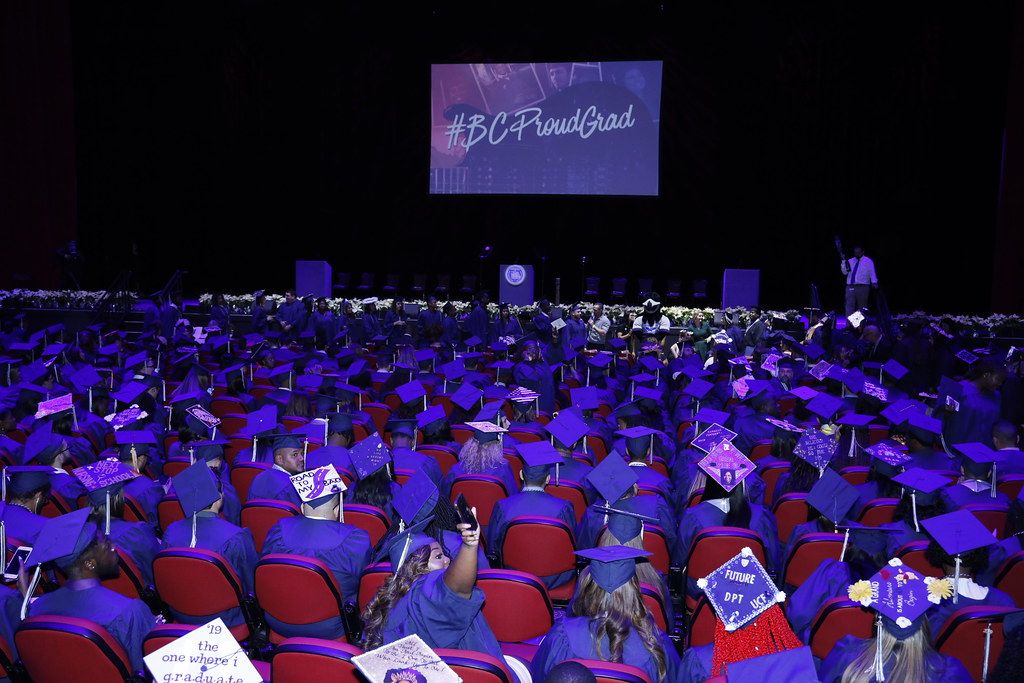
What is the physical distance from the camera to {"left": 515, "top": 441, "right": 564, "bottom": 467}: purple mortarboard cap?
5.12m

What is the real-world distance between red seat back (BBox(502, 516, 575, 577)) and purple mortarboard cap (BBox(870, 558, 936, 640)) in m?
2.13

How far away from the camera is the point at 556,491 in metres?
5.64

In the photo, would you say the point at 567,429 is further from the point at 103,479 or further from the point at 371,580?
the point at 103,479

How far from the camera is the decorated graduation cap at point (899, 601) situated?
8.43 feet

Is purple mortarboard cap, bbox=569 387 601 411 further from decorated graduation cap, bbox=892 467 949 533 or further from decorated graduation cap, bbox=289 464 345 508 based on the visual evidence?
decorated graduation cap, bbox=289 464 345 508

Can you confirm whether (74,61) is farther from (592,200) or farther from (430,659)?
(430,659)

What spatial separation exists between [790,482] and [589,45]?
18.2 metres

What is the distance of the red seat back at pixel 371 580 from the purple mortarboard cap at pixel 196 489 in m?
1.11

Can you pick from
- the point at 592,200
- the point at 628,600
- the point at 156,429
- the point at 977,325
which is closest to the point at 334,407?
the point at 156,429

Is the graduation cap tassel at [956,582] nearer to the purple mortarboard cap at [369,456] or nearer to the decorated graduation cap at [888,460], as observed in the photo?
the decorated graduation cap at [888,460]

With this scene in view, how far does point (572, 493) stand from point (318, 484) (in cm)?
202

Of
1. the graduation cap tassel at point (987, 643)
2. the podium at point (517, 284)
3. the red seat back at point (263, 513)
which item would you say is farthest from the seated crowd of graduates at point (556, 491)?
the podium at point (517, 284)

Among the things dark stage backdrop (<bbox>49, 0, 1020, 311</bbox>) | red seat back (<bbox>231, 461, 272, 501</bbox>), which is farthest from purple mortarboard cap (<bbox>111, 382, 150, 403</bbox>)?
dark stage backdrop (<bbox>49, 0, 1020, 311</bbox>)

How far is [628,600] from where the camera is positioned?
10.3 ft
